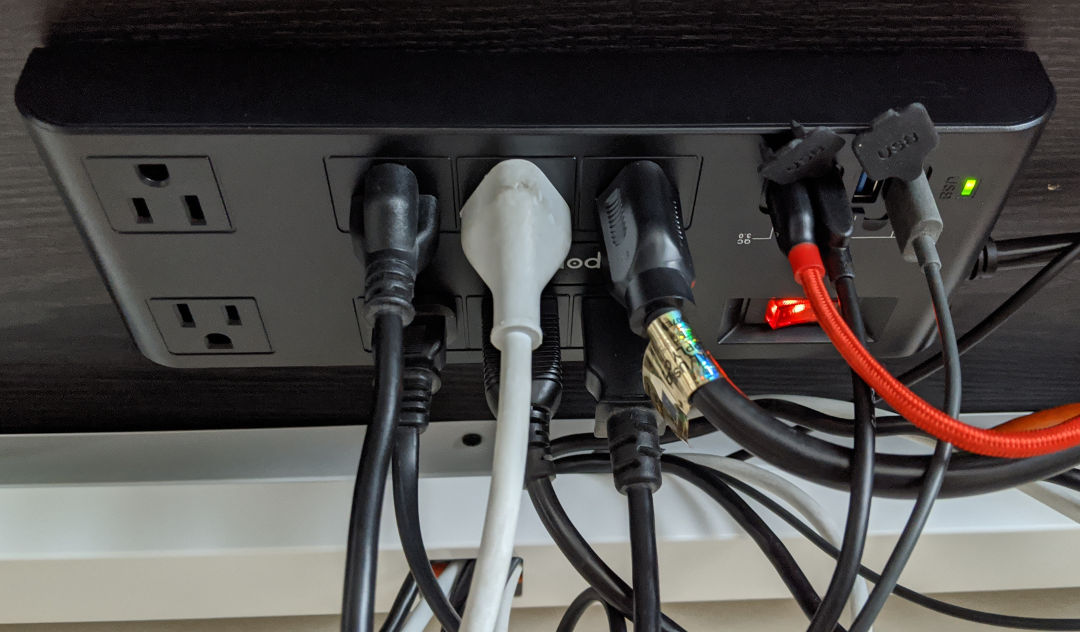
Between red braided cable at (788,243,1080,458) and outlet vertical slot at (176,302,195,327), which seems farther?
outlet vertical slot at (176,302,195,327)

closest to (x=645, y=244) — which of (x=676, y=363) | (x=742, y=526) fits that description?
(x=676, y=363)

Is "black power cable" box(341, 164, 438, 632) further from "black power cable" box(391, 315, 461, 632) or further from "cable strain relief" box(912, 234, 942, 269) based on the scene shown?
"cable strain relief" box(912, 234, 942, 269)

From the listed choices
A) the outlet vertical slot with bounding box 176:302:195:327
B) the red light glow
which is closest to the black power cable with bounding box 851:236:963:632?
the red light glow

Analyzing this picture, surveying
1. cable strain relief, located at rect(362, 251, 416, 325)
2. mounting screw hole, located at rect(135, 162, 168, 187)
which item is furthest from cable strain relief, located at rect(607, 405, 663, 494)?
mounting screw hole, located at rect(135, 162, 168, 187)

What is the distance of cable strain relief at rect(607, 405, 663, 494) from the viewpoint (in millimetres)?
340

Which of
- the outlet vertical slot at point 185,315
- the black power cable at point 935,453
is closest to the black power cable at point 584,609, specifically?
the black power cable at point 935,453

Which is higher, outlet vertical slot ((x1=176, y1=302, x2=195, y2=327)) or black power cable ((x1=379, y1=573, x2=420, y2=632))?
outlet vertical slot ((x1=176, y1=302, x2=195, y2=327))

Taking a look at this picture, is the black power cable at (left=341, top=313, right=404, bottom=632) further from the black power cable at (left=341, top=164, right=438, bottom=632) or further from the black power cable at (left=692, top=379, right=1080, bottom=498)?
the black power cable at (left=692, top=379, right=1080, bottom=498)

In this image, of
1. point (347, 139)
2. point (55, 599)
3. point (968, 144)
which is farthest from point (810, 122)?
point (55, 599)

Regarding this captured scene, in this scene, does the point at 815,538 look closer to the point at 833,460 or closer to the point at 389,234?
the point at 833,460

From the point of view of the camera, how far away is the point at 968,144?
0.33 meters

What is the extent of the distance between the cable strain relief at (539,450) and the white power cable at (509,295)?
55mm

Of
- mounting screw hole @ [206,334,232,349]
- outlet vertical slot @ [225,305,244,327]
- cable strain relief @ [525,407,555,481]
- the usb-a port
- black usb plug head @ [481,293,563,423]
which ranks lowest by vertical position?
cable strain relief @ [525,407,555,481]

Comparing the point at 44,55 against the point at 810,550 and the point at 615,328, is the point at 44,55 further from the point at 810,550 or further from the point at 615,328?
the point at 810,550
